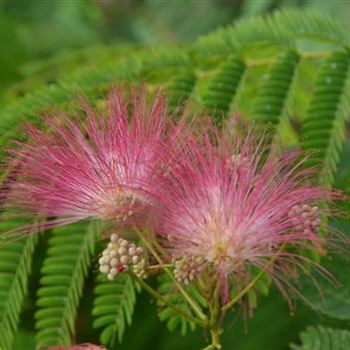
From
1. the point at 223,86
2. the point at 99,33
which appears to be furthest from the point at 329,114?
the point at 99,33

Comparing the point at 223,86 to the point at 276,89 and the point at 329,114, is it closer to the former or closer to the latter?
the point at 276,89

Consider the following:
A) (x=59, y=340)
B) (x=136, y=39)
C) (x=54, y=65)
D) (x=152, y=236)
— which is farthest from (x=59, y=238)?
(x=136, y=39)

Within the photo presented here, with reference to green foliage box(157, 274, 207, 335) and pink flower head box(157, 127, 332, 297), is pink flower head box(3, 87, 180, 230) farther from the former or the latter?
green foliage box(157, 274, 207, 335)

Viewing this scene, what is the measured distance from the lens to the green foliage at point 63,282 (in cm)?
207

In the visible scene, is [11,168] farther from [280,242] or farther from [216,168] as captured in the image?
[280,242]

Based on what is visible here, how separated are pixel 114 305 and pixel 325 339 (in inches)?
21.8

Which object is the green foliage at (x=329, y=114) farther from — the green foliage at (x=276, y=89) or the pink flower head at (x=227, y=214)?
the pink flower head at (x=227, y=214)

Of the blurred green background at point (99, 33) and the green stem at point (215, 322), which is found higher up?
the blurred green background at point (99, 33)

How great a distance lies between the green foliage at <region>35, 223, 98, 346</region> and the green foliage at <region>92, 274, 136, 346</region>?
0.08 metres

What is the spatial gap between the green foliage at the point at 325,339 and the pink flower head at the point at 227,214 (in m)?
0.32

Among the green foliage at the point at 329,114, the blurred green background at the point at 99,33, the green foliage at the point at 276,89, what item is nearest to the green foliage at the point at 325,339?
the green foliage at the point at 329,114

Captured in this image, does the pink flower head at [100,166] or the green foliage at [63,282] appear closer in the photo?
the pink flower head at [100,166]

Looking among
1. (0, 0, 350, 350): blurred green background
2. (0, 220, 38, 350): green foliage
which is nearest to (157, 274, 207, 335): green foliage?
(0, 220, 38, 350): green foliage

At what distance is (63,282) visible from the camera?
2146 millimetres
